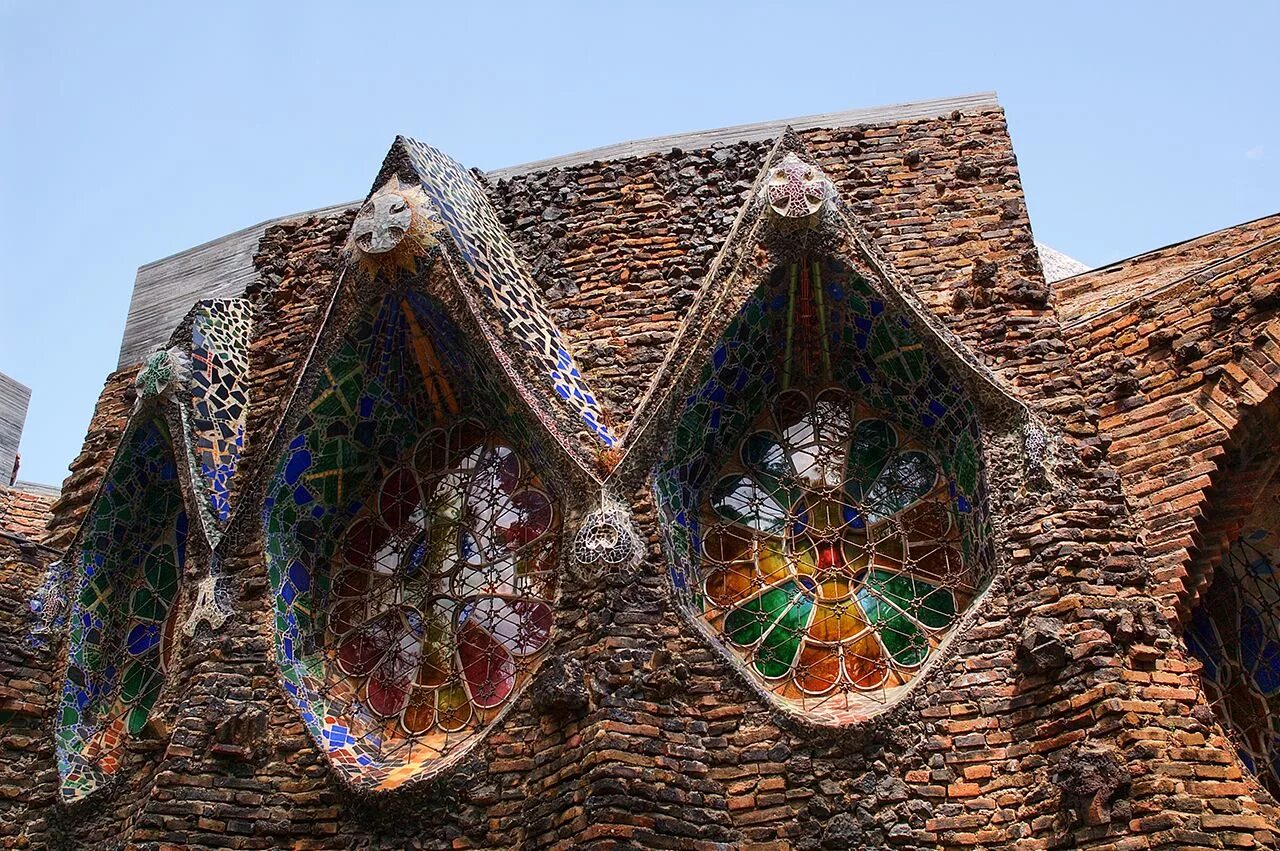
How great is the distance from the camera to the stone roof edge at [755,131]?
8.16 meters

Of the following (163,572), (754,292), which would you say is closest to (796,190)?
(754,292)

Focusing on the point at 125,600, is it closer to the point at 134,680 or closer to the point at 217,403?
the point at 134,680

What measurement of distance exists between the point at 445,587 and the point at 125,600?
2.07 metres

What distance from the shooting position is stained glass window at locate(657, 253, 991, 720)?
6.66 m

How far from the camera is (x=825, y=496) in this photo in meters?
7.11

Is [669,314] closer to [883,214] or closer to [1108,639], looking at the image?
[883,214]

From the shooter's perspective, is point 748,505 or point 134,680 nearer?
point 748,505

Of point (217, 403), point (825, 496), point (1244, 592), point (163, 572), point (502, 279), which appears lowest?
point (1244, 592)

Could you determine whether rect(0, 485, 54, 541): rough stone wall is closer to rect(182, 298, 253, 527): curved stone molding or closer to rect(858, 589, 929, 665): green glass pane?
rect(182, 298, 253, 527): curved stone molding

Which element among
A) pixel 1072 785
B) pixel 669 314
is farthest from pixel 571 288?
pixel 1072 785

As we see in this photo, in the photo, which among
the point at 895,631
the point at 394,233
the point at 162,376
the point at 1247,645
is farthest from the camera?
the point at 162,376

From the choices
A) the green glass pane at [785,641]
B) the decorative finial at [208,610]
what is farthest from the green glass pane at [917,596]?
the decorative finial at [208,610]

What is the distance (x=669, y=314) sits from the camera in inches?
300

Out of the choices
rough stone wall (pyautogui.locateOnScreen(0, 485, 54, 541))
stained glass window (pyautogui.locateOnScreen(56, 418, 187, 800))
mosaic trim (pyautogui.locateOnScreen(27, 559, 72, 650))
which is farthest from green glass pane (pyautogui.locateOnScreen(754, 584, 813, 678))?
rough stone wall (pyautogui.locateOnScreen(0, 485, 54, 541))
